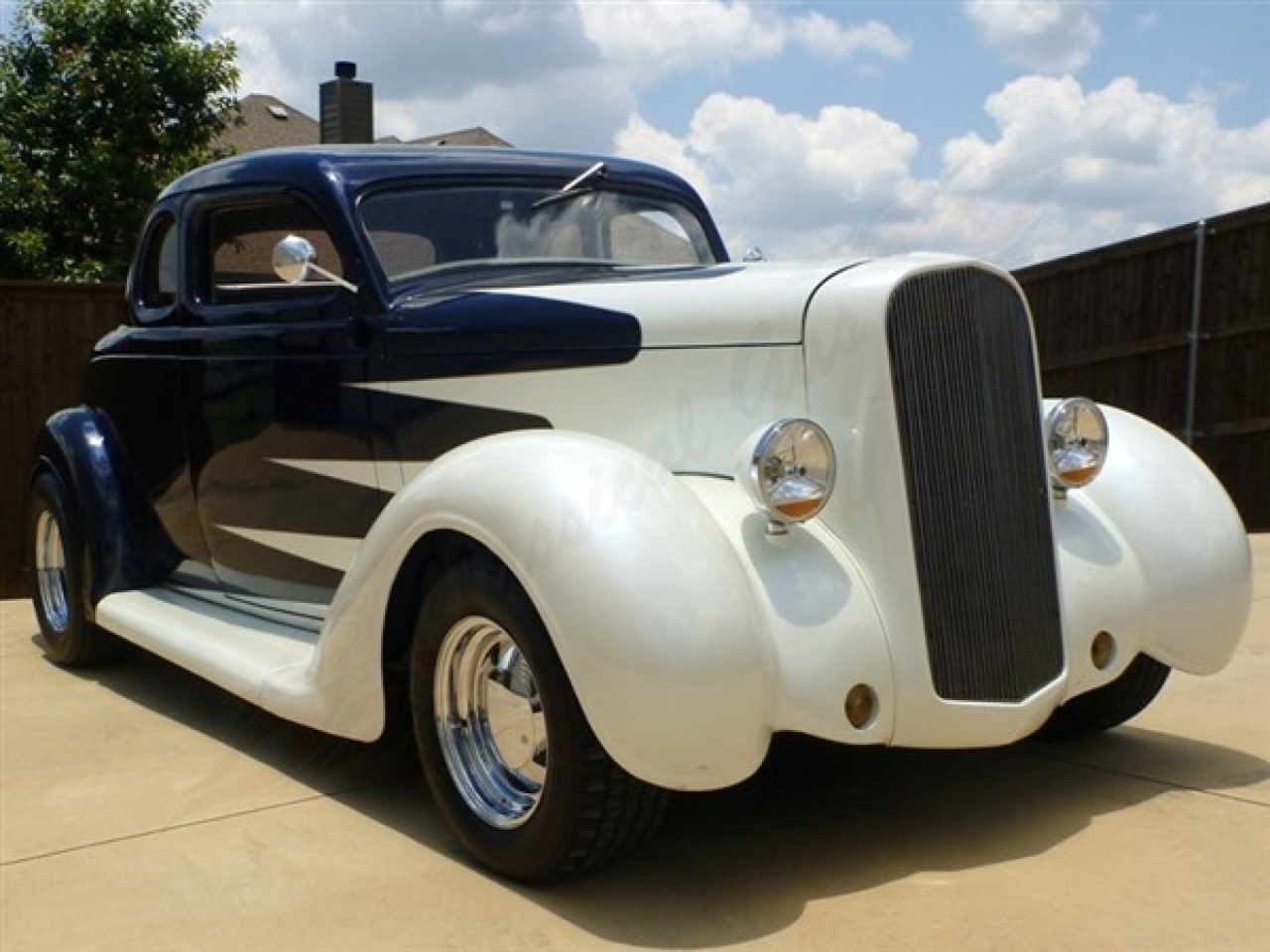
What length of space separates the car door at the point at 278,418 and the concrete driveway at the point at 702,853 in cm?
57

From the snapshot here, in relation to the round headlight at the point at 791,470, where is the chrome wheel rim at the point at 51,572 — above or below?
below

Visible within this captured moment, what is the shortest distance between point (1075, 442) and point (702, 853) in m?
1.45

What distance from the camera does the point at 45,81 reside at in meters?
16.3

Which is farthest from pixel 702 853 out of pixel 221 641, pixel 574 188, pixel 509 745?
pixel 574 188

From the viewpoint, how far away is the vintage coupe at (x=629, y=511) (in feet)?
9.43

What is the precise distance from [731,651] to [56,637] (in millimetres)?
3707

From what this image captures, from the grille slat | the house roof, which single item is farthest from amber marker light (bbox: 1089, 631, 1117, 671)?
the house roof

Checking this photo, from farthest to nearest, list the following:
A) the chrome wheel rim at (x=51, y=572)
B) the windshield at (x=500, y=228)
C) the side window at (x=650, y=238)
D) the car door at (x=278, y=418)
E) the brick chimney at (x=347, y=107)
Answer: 1. the brick chimney at (x=347, y=107)
2. the chrome wheel rim at (x=51, y=572)
3. the side window at (x=650, y=238)
4. the windshield at (x=500, y=228)
5. the car door at (x=278, y=418)

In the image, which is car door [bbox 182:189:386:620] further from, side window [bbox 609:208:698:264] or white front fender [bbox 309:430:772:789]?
white front fender [bbox 309:430:772:789]

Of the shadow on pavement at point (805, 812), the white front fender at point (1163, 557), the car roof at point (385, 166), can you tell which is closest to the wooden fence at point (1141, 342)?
the car roof at point (385, 166)

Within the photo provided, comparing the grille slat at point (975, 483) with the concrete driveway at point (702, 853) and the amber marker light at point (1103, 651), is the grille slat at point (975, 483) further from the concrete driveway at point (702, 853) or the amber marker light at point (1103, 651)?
the concrete driveway at point (702, 853)

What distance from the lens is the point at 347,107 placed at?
849 inches

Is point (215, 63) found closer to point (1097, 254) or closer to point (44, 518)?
point (1097, 254)

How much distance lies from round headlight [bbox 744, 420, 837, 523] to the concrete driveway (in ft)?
2.74
